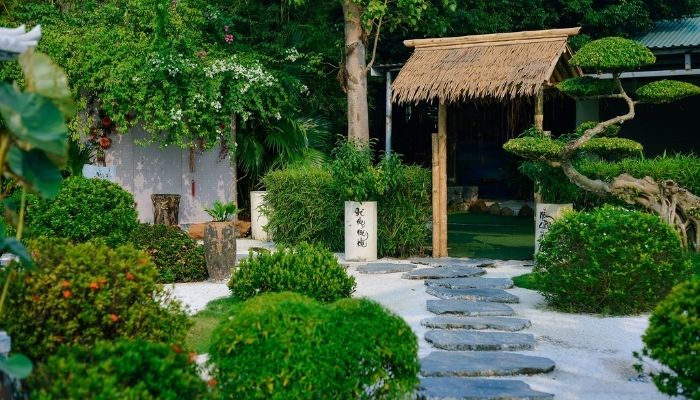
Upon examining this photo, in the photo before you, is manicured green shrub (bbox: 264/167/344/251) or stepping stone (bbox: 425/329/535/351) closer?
A: stepping stone (bbox: 425/329/535/351)

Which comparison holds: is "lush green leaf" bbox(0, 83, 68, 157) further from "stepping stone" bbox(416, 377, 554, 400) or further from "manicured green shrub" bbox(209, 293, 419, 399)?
"stepping stone" bbox(416, 377, 554, 400)

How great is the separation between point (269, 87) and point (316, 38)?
2.12m

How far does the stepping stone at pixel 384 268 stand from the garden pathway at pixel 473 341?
44cm

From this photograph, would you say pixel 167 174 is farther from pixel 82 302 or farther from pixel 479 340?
pixel 82 302

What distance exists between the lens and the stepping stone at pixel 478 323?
767 centimetres

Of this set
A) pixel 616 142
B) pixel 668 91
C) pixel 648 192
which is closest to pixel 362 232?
pixel 616 142

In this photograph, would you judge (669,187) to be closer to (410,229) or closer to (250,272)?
(410,229)

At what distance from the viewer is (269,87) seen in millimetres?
14828

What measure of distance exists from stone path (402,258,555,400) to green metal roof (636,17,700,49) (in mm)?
7754

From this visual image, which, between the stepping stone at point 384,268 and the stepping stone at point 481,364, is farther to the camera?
the stepping stone at point 384,268

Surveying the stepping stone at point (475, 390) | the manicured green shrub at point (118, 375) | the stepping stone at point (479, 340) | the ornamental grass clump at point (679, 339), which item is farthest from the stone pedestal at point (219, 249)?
the manicured green shrub at point (118, 375)

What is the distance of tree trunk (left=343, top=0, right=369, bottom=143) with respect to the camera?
14.2m

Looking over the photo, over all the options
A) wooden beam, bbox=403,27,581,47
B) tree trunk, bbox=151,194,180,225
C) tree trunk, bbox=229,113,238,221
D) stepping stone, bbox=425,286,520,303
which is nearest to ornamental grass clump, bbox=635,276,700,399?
stepping stone, bbox=425,286,520,303

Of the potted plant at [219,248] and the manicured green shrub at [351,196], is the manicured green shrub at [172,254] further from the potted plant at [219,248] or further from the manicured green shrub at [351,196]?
the manicured green shrub at [351,196]
